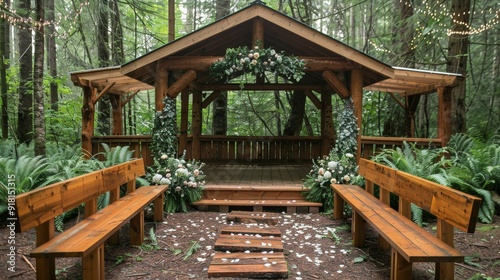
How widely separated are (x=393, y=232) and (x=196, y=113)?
7.73 metres

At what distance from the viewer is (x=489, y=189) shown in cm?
500

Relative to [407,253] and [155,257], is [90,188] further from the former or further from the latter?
[407,253]

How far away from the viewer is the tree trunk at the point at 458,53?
748cm

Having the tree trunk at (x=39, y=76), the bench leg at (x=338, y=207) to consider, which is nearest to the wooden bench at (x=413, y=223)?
the bench leg at (x=338, y=207)

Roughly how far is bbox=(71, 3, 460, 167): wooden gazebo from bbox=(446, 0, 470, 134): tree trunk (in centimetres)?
A: 82

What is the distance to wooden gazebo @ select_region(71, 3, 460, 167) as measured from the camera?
600cm

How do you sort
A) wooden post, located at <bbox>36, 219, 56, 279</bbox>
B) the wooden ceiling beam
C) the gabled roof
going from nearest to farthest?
wooden post, located at <bbox>36, 219, 56, 279</bbox> → the gabled roof → the wooden ceiling beam

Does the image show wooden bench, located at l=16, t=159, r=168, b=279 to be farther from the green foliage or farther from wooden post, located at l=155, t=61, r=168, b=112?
wooden post, located at l=155, t=61, r=168, b=112

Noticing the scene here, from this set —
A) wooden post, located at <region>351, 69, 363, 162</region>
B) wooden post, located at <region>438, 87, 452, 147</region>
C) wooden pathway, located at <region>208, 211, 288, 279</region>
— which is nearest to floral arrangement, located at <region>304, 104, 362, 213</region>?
wooden post, located at <region>351, 69, 363, 162</region>

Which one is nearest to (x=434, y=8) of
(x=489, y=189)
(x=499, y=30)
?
(x=499, y=30)

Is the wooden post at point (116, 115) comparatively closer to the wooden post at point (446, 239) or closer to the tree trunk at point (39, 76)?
the tree trunk at point (39, 76)

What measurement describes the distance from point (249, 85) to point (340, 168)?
419 centimetres

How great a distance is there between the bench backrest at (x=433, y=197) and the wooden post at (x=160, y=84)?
161 inches

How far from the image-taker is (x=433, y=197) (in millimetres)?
2758
